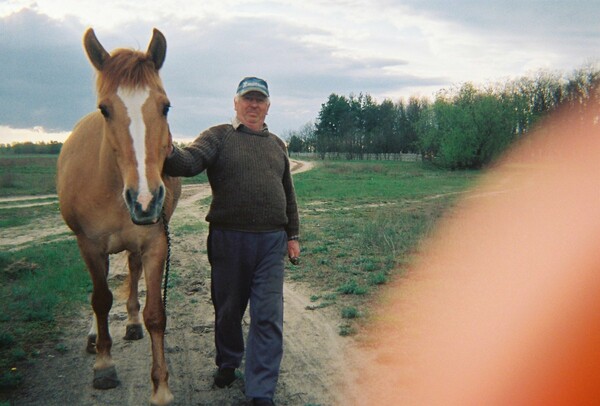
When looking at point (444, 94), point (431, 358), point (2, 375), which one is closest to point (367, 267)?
point (431, 358)

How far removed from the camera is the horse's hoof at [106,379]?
3.72 metres

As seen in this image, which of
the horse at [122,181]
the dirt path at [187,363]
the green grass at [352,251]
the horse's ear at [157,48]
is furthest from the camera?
the green grass at [352,251]

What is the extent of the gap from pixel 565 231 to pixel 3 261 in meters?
10.2

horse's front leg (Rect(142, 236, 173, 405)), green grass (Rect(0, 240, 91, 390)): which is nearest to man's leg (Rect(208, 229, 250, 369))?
horse's front leg (Rect(142, 236, 173, 405))

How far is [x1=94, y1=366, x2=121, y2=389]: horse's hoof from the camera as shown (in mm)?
3725

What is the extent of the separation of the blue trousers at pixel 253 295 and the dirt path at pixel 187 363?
31 cm

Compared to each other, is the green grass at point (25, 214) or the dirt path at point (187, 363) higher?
the green grass at point (25, 214)

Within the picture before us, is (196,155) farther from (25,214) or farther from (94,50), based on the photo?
(25,214)

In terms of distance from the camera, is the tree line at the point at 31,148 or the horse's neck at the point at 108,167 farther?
the tree line at the point at 31,148

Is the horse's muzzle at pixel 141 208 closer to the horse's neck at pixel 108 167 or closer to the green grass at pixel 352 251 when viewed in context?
the horse's neck at pixel 108 167

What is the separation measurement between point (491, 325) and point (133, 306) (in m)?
3.84

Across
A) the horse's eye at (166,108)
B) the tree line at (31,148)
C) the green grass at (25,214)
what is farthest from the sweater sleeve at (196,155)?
the tree line at (31,148)

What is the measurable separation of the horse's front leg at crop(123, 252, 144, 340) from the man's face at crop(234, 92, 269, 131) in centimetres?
202

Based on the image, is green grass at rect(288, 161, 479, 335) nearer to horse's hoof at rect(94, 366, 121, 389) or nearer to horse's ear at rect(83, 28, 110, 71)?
horse's hoof at rect(94, 366, 121, 389)
